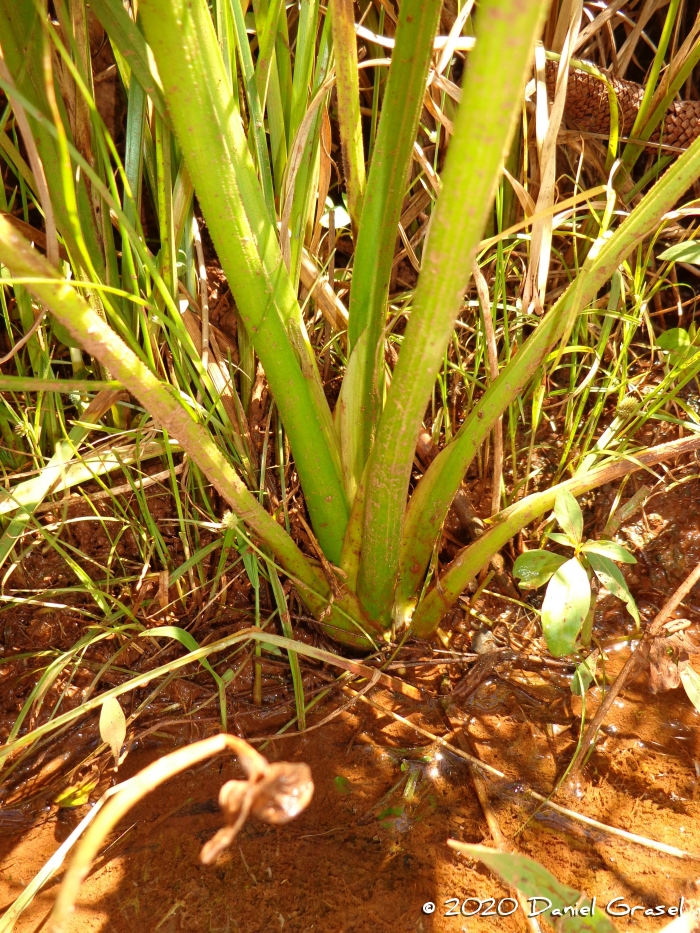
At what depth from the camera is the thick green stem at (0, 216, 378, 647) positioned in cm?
61

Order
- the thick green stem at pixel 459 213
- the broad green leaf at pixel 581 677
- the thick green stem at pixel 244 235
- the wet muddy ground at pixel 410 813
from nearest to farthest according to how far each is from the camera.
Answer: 1. the thick green stem at pixel 459 213
2. the thick green stem at pixel 244 235
3. the wet muddy ground at pixel 410 813
4. the broad green leaf at pixel 581 677

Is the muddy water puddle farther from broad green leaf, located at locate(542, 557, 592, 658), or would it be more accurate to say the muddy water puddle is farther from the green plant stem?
the green plant stem

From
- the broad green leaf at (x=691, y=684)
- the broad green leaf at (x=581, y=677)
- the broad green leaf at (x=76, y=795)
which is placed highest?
the broad green leaf at (x=691, y=684)

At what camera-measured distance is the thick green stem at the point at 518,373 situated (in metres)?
0.80

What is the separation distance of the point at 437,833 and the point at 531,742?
8.4 inches

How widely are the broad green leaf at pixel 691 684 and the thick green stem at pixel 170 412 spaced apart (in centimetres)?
48

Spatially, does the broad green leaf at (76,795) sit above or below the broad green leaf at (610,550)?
below

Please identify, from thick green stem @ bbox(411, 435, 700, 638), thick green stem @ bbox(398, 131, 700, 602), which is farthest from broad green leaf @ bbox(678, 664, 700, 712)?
thick green stem @ bbox(398, 131, 700, 602)

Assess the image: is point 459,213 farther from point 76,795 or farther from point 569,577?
point 76,795

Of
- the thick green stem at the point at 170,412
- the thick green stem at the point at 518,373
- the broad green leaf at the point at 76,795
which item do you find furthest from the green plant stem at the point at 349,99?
the broad green leaf at the point at 76,795

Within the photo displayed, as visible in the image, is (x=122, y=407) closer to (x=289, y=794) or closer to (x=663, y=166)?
(x=289, y=794)

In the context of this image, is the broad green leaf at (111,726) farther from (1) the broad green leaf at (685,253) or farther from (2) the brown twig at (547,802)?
(1) the broad green leaf at (685,253)

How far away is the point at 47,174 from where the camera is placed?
995mm

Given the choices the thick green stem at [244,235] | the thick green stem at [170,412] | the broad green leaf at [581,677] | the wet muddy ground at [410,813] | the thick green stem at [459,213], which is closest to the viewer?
the thick green stem at [459,213]
